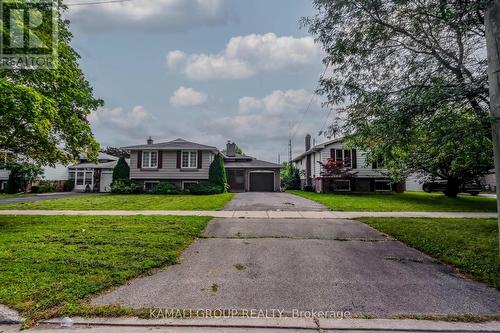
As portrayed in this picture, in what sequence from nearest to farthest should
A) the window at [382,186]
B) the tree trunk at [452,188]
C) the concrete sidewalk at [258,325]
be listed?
the concrete sidewalk at [258,325]
the tree trunk at [452,188]
the window at [382,186]

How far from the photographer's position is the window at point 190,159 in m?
24.2

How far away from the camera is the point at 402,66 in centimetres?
736

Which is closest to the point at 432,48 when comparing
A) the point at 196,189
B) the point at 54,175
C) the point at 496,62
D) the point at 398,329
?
the point at 496,62

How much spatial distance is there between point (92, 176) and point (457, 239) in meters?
32.0

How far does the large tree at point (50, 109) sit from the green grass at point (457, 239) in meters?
9.56

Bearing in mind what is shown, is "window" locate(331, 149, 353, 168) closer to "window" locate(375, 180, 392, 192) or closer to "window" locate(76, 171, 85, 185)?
"window" locate(375, 180, 392, 192)

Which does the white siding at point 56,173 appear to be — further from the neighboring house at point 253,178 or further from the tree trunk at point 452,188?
the tree trunk at point 452,188

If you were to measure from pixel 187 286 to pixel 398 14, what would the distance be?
7.41 meters

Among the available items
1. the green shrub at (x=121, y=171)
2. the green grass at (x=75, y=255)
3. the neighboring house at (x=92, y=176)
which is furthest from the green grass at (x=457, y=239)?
the neighboring house at (x=92, y=176)

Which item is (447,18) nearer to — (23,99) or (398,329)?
(398,329)

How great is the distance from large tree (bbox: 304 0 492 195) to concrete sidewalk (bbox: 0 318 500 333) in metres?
3.78

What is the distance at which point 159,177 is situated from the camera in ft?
79.0

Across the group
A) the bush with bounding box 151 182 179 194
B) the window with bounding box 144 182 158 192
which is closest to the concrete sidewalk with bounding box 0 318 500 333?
the bush with bounding box 151 182 179 194

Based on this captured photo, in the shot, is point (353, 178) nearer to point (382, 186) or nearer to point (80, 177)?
point (382, 186)
